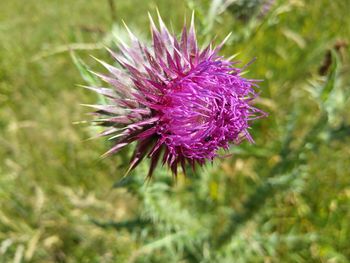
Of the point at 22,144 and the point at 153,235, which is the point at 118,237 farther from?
the point at 22,144

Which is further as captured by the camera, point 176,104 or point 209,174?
point 209,174

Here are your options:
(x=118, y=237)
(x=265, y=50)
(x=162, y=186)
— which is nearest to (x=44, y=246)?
(x=118, y=237)

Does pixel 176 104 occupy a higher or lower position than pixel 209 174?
higher

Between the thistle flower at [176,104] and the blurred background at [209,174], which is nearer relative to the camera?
the thistle flower at [176,104]

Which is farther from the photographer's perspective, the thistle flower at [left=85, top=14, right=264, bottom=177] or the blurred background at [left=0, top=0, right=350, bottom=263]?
the blurred background at [left=0, top=0, right=350, bottom=263]
